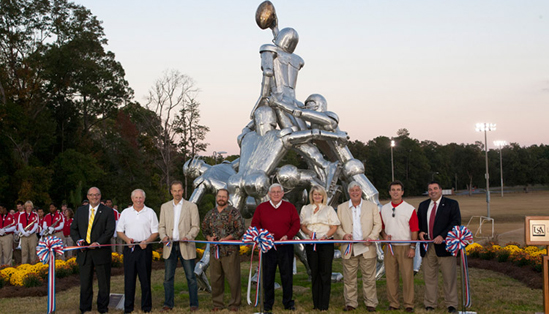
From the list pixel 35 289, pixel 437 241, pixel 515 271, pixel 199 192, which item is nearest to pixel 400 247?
pixel 437 241

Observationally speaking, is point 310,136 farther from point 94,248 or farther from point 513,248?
point 513,248

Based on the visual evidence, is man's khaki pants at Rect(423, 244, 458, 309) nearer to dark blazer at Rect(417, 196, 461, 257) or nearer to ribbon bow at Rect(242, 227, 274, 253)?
dark blazer at Rect(417, 196, 461, 257)

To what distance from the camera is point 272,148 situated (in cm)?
1015

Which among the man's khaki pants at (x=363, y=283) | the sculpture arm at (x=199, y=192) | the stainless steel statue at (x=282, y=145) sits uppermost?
the stainless steel statue at (x=282, y=145)

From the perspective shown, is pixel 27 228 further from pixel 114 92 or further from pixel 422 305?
pixel 114 92

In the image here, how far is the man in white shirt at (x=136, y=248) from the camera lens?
7.66 m

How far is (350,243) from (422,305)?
1.59m

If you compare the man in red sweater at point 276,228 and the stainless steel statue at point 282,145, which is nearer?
the man in red sweater at point 276,228

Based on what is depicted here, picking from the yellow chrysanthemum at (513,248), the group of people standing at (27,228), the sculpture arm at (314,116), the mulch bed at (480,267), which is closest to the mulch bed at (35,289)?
the mulch bed at (480,267)

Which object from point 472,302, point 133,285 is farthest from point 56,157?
point 472,302

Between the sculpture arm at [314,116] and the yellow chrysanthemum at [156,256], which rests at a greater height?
the sculpture arm at [314,116]

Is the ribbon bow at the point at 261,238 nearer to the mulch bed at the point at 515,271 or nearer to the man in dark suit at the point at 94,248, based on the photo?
the man in dark suit at the point at 94,248

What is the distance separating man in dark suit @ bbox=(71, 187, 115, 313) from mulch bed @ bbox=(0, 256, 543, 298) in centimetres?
352

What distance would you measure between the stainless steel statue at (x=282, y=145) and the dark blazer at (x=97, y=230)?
273 centimetres
